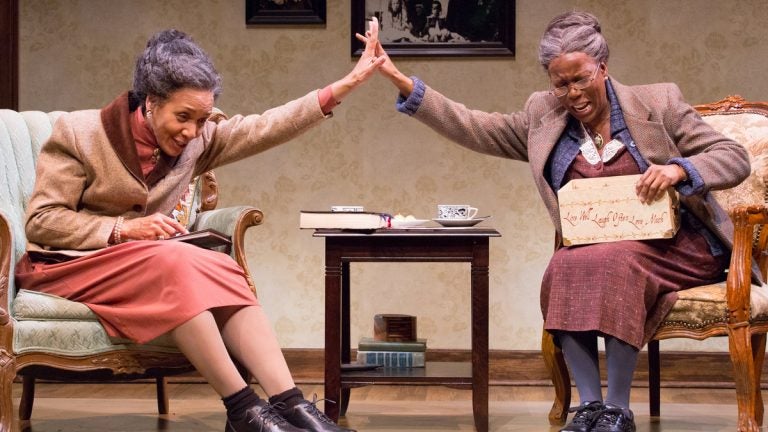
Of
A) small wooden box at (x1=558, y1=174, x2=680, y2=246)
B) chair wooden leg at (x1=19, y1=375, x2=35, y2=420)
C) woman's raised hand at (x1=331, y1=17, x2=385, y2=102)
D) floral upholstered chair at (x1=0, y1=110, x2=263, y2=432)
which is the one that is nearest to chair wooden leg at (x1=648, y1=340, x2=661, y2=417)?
small wooden box at (x1=558, y1=174, x2=680, y2=246)

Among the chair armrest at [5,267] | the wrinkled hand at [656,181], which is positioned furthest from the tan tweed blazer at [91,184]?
the wrinkled hand at [656,181]

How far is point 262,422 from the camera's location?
8.98ft

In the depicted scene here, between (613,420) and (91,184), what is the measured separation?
1.66m

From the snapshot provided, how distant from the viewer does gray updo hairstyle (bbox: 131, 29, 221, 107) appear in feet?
9.91

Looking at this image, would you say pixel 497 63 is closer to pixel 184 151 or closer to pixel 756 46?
pixel 756 46

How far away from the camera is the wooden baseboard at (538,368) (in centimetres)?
450

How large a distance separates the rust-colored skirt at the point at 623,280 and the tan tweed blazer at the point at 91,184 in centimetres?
121

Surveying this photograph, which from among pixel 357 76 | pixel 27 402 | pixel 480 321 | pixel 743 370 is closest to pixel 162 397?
pixel 27 402

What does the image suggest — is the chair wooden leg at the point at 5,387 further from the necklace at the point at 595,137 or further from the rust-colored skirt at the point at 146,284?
the necklace at the point at 595,137

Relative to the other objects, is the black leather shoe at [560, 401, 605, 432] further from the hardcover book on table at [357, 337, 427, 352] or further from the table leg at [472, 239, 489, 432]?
the hardcover book on table at [357, 337, 427, 352]

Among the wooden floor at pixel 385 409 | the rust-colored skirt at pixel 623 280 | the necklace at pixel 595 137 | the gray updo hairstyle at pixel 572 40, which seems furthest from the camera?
the wooden floor at pixel 385 409

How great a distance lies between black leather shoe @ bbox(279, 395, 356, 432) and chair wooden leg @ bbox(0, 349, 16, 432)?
76 cm

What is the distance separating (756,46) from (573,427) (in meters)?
2.35

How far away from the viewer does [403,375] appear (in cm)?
337
